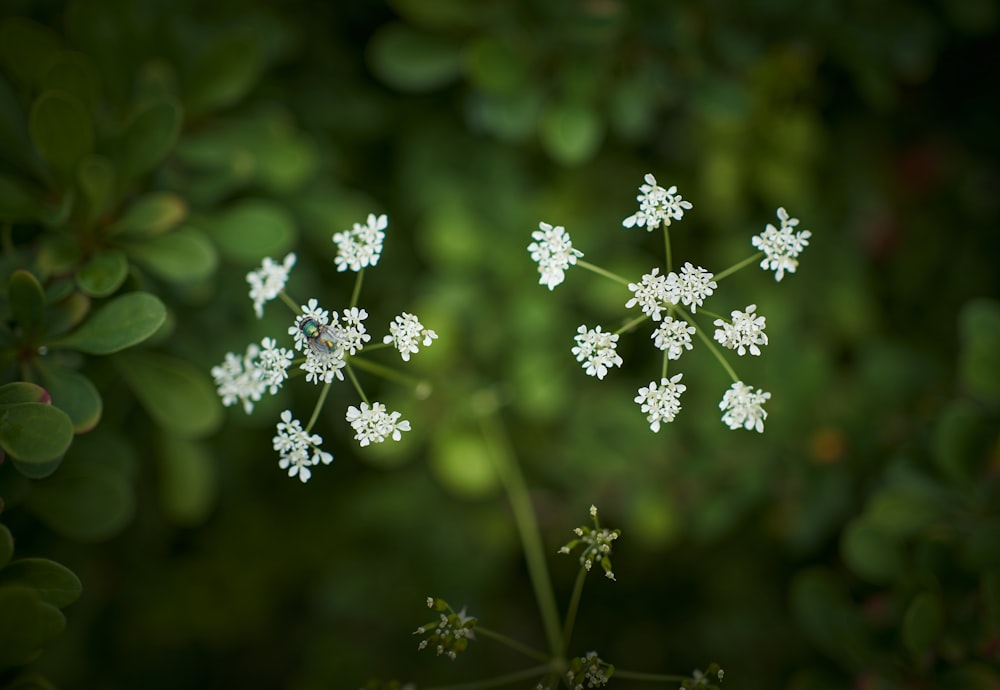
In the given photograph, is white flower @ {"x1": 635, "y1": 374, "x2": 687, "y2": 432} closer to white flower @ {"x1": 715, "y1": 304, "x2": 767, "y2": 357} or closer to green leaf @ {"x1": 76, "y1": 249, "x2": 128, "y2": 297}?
white flower @ {"x1": 715, "y1": 304, "x2": 767, "y2": 357}

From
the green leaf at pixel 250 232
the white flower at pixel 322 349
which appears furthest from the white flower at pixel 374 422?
the green leaf at pixel 250 232

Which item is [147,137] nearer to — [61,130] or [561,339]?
[61,130]

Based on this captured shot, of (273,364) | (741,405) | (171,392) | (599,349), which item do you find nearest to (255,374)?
(273,364)

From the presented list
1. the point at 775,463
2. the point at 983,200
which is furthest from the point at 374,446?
the point at 983,200

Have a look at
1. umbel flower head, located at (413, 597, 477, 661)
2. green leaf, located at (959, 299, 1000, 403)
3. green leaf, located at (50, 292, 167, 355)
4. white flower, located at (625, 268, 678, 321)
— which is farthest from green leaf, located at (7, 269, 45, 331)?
green leaf, located at (959, 299, 1000, 403)

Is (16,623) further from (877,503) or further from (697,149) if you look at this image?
(697,149)
